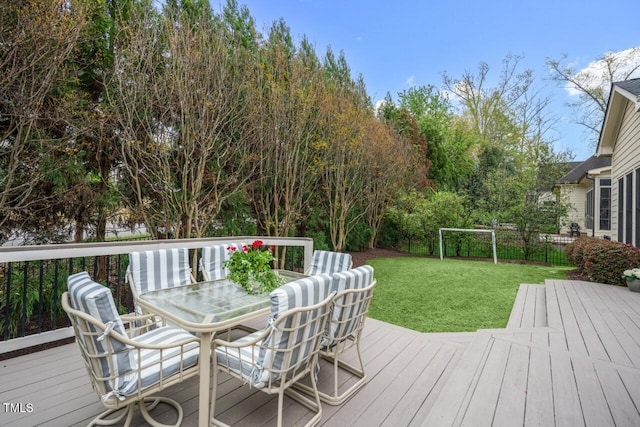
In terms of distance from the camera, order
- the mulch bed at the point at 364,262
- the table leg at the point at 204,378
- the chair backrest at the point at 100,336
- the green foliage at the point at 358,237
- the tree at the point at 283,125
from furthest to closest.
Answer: the green foliage at the point at 358,237 → the tree at the point at 283,125 → the mulch bed at the point at 364,262 → the table leg at the point at 204,378 → the chair backrest at the point at 100,336

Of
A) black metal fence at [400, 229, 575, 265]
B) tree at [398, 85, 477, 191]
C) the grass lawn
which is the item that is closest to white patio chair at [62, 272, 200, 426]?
the grass lawn

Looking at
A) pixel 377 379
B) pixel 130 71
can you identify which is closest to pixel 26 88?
pixel 130 71

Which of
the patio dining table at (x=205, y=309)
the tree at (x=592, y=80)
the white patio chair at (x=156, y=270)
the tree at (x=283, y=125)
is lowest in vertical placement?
the patio dining table at (x=205, y=309)

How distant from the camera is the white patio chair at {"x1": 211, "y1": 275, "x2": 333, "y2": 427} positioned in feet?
5.93

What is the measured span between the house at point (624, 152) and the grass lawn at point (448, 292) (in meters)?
1.69

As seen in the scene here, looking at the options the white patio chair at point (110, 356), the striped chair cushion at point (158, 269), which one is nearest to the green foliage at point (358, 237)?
the striped chair cushion at point (158, 269)

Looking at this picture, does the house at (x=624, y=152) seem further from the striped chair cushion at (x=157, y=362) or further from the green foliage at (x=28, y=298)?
the green foliage at (x=28, y=298)

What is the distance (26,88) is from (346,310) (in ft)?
13.7

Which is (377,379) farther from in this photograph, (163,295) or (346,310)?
(163,295)

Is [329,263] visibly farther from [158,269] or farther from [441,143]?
[441,143]

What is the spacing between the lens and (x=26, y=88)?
3.41 meters

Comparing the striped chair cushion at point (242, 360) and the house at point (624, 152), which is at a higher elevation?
the house at point (624, 152)

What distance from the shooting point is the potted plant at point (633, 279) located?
5127 millimetres

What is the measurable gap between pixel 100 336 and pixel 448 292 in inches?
222
